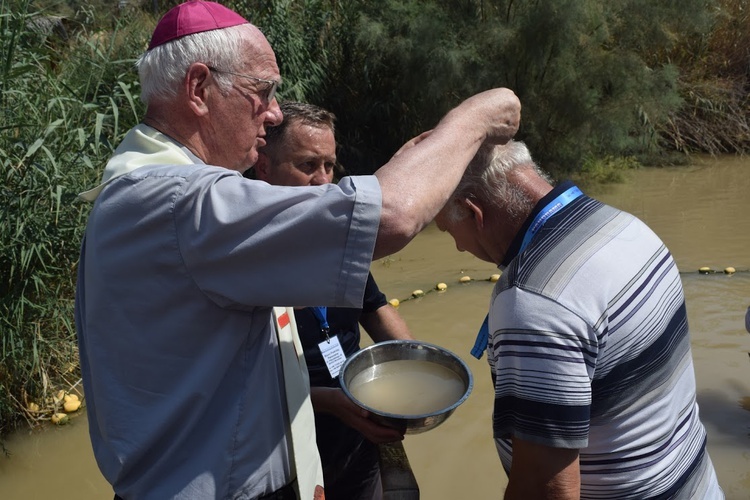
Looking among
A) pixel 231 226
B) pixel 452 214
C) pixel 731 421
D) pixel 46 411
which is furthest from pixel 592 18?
pixel 231 226

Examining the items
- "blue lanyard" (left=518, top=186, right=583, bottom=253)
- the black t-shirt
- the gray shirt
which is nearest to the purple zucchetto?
the gray shirt

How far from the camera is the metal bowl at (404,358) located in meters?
1.66

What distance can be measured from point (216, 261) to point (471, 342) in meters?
4.50

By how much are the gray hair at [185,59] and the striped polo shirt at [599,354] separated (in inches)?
28.2

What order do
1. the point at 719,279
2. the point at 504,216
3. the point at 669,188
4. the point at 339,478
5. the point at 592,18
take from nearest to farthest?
the point at 504,216, the point at 339,478, the point at 719,279, the point at 592,18, the point at 669,188

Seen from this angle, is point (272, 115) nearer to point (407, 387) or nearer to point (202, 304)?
point (202, 304)

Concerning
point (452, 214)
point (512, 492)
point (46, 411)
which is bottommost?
point (46, 411)

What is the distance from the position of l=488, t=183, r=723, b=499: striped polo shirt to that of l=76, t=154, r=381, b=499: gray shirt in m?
0.40

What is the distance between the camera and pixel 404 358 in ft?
6.72

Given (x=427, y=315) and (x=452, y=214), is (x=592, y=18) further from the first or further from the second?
(x=452, y=214)

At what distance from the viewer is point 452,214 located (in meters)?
1.69

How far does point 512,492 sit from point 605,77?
30.1ft

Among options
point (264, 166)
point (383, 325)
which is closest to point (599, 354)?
point (383, 325)

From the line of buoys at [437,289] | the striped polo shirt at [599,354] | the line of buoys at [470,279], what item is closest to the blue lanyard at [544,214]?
the striped polo shirt at [599,354]
